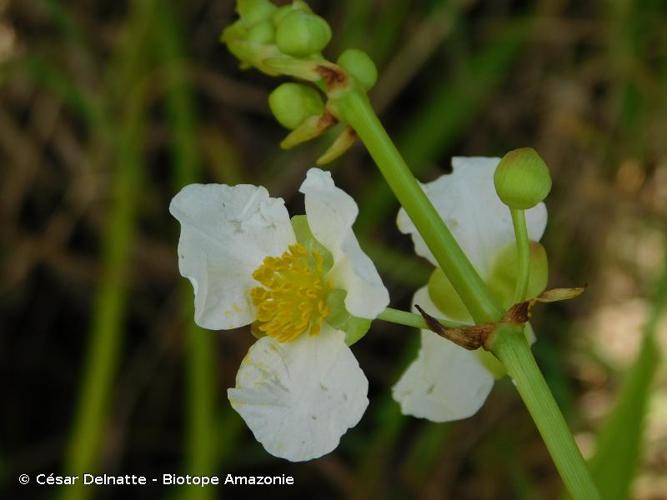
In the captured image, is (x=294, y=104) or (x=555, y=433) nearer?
(x=555, y=433)

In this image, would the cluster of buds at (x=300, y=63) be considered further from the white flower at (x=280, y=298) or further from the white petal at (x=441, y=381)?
the white petal at (x=441, y=381)

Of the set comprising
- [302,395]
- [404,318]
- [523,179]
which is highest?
[523,179]

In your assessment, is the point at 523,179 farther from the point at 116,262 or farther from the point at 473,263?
the point at 116,262

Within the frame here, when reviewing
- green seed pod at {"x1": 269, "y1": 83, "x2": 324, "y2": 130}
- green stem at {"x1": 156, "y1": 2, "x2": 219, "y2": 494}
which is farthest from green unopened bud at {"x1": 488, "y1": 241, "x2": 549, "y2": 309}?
green stem at {"x1": 156, "y1": 2, "x2": 219, "y2": 494}

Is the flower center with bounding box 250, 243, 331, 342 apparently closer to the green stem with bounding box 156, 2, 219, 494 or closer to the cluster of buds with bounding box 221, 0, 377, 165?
the cluster of buds with bounding box 221, 0, 377, 165

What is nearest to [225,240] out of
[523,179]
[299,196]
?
[523,179]

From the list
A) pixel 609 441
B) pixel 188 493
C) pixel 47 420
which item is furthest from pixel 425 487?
pixel 47 420
